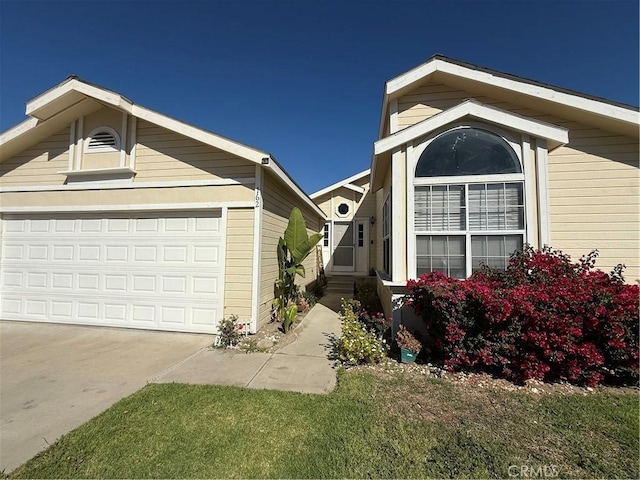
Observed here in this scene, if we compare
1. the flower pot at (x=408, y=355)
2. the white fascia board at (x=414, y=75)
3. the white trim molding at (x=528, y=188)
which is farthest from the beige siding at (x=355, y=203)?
the flower pot at (x=408, y=355)

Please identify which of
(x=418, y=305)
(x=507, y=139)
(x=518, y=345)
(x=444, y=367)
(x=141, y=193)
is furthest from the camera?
(x=141, y=193)

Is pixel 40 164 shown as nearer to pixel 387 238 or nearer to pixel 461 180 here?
pixel 387 238

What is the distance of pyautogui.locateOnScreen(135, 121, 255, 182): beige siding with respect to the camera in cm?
614

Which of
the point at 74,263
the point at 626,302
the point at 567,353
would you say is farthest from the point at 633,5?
the point at 74,263

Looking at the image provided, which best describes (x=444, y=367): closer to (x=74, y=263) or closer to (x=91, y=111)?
(x=74, y=263)

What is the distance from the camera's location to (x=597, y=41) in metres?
6.01

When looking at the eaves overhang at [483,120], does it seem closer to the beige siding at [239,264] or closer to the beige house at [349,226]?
the beige siding at [239,264]

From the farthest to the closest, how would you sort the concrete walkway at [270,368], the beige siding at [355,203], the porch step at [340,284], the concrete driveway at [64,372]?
1. the beige siding at [355,203]
2. the porch step at [340,284]
3. the concrete walkway at [270,368]
4. the concrete driveway at [64,372]

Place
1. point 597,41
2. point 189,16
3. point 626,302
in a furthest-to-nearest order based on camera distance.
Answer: point 189,16
point 597,41
point 626,302

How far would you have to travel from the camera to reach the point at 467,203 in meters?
5.27

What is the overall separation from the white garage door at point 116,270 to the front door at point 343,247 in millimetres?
8553

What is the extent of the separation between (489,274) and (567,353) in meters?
1.44

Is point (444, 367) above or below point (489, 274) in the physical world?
below

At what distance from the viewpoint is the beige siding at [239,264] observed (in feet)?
19.4
